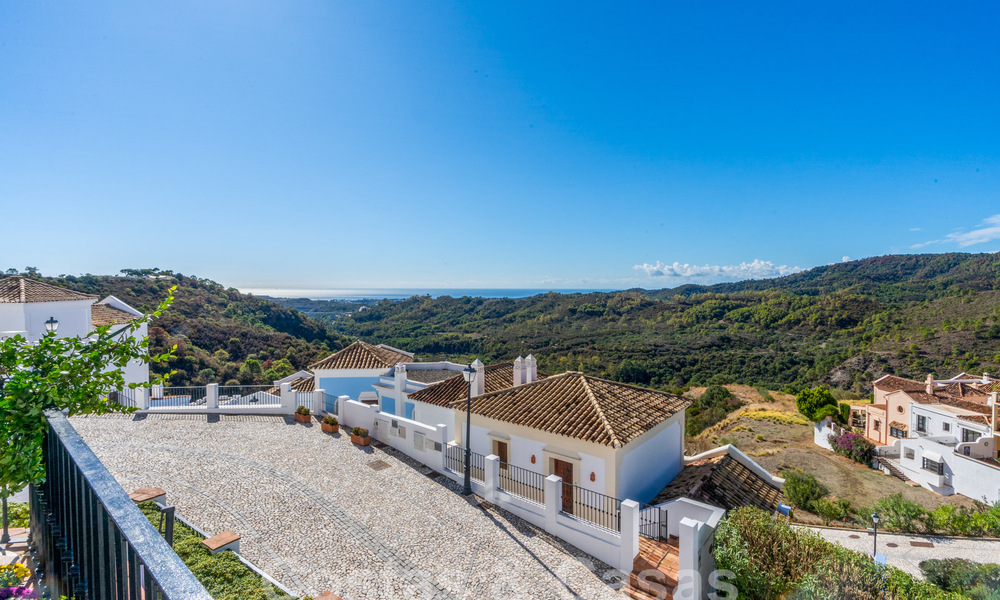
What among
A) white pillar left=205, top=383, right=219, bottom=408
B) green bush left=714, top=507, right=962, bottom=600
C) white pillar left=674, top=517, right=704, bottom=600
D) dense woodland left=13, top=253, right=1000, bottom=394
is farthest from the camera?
dense woodland left=13, top=253, right=1000, bottom=394

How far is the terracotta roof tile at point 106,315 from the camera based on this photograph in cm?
2112

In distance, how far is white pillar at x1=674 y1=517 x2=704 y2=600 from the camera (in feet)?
25.0

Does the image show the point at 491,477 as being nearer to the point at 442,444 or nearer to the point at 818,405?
the point at 442,444

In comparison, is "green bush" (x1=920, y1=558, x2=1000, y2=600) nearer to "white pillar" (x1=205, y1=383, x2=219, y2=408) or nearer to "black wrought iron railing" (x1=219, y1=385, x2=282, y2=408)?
"black wrought iron railing" (x1=219, y1=385, x2=282, y2=408)

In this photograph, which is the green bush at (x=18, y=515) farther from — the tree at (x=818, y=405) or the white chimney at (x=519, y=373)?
the tree at (x=818, y=405)

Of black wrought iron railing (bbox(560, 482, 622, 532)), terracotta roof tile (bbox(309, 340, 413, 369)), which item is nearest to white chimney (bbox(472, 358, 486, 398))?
black wrought iron railing (bbox(560, 482, 622, 532))

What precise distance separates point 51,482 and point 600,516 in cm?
972

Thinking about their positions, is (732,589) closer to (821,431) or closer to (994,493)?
(994,493)

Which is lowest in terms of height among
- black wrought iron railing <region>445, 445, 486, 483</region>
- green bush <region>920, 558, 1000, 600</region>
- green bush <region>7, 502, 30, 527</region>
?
green bush <region>920, 558, 1000, 600</region>

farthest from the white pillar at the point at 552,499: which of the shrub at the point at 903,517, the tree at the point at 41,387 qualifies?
the shrub at the point at 903,517

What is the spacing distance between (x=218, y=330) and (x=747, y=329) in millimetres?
75516

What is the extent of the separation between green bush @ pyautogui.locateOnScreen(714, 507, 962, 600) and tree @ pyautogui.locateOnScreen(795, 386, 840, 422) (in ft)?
111

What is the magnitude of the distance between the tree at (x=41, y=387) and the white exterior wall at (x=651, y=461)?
9.92 m

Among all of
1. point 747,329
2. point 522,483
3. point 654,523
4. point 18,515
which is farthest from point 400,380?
point 747,329
